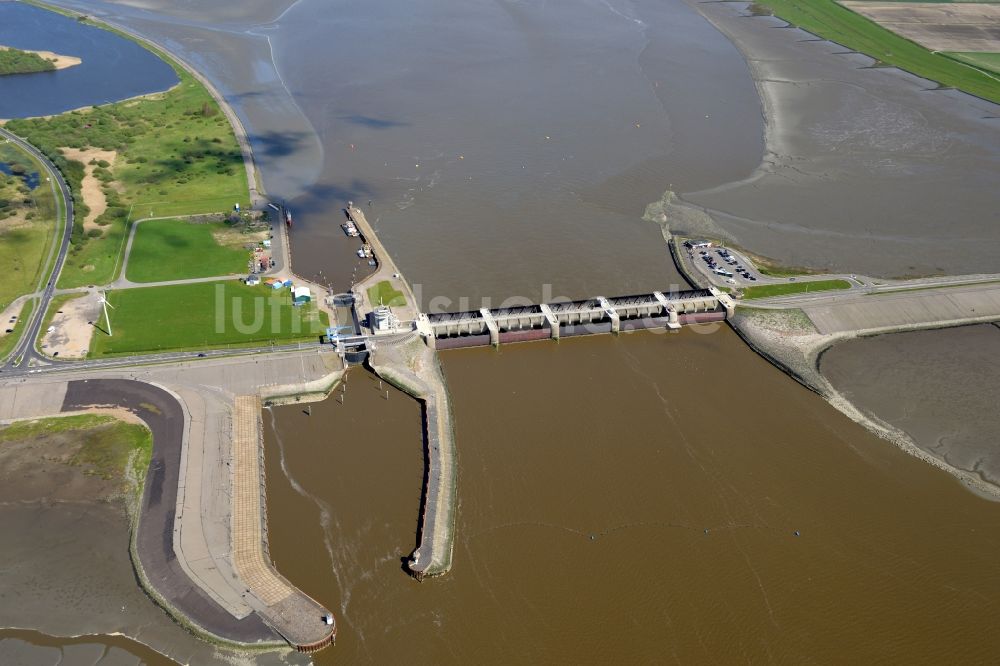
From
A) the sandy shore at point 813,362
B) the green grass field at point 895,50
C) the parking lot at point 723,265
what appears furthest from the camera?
the green grass field at point 895,50

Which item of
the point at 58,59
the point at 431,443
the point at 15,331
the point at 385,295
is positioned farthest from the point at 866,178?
the point at 58,59

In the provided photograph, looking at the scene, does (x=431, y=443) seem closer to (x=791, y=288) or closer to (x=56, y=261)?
(x=791, y=288)

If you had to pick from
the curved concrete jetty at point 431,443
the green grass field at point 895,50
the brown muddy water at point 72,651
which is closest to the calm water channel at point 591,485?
the curved concrete jetty at point 431,443

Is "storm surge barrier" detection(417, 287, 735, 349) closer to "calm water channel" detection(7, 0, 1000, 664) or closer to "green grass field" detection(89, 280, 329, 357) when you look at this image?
"calm water channel" detection(7, 0, 1000, 664)

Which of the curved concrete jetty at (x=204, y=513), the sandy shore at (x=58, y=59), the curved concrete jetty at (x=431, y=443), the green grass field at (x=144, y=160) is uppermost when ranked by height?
the sandy shore at (x=58, y=59)

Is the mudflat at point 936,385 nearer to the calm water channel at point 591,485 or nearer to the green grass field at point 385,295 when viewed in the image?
the calm water channel at point 591,485
